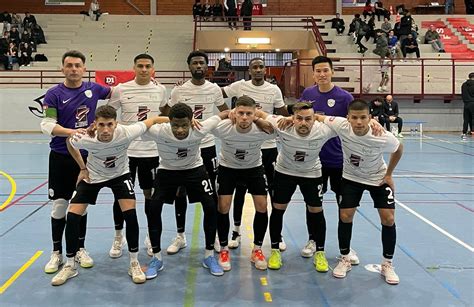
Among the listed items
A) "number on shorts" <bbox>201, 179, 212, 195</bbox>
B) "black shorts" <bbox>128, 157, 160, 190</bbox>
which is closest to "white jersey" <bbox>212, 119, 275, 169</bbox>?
"number on shorts" <bbox>201, 179, 212, 195</bbox>

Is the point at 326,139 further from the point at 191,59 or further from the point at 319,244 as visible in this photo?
the point at 191,59

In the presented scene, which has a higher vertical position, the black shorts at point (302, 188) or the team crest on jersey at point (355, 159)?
the team crest on jersey at point (355, 159)

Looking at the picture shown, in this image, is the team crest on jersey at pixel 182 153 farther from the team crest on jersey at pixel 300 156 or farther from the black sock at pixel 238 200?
the team crest on jersey at pixel 300 156

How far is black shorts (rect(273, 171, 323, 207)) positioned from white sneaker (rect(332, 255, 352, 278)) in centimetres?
60

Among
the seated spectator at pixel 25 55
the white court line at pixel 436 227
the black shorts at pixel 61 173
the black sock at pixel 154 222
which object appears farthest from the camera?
the seated spectator at pixel 25 55

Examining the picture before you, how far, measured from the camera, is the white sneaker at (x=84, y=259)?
16.1ft

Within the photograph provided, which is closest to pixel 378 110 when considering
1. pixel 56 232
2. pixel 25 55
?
pixel 56 232

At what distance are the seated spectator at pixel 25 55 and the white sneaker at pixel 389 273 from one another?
21.5m

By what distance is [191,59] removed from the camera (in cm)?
534

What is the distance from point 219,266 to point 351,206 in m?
1.45

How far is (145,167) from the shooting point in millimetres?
5324

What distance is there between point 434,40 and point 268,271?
2127 cm

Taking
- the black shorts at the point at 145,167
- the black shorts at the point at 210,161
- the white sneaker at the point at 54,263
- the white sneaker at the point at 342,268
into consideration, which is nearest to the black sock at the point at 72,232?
the white sneaker at the point at 54,263

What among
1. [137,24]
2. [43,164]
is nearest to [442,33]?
[137,24]
